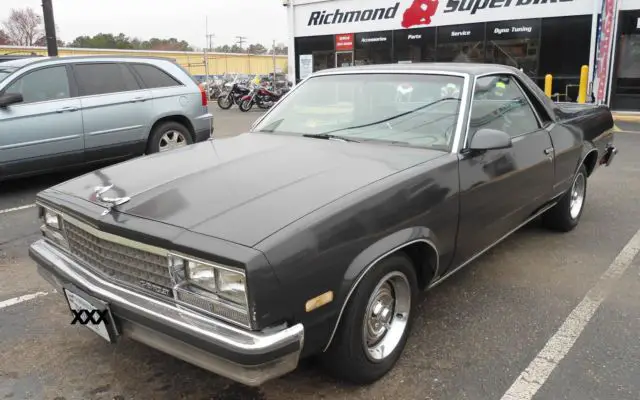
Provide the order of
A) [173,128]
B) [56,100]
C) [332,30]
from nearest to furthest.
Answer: [56,100] < [173,128] < [332,30]

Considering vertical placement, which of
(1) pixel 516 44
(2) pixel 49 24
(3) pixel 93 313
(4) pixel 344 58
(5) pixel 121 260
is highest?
(2) pixel 49 24

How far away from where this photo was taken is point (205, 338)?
84.7 inches

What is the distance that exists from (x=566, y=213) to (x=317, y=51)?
18.1 m

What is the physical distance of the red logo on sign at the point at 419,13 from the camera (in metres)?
18.2

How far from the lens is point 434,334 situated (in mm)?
3279

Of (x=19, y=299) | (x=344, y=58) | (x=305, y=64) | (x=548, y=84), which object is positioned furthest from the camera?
(x=305, y=64)

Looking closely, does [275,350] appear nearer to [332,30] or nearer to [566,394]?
[566,394]

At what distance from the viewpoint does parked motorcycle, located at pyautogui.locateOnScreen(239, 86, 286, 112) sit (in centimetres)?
1936

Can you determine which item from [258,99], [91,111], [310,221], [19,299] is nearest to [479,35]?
[258,99]

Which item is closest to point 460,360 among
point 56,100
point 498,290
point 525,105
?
point 498,290

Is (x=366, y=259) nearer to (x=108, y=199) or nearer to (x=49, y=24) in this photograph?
(x=108, y=199)

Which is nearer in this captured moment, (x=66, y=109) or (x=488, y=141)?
(x=488, y=141)

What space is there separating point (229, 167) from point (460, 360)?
169 cm

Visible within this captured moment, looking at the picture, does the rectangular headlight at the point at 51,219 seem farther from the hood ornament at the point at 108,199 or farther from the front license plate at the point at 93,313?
Result: the front license plate at the point at 93,313
